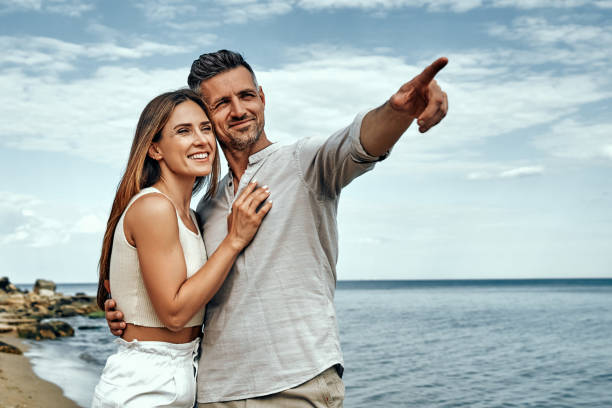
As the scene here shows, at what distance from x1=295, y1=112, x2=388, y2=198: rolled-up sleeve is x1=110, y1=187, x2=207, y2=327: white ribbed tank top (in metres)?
0.67

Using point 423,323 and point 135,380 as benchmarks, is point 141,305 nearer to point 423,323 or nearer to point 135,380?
point 135,380

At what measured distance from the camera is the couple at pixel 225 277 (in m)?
2.56

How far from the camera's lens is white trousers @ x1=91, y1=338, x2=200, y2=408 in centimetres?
267

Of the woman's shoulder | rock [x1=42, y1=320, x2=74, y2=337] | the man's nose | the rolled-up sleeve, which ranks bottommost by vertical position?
rock [x1=42, y1=320, x2=74, y2=337]

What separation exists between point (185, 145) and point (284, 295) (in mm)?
930

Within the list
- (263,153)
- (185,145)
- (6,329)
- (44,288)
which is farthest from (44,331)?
(44,288)

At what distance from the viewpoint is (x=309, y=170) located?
2.58 meters

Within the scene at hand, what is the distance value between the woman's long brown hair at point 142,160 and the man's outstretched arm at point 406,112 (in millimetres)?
1196

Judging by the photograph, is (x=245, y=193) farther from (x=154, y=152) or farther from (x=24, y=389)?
(x=24, y=389)

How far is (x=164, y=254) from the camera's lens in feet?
8.61

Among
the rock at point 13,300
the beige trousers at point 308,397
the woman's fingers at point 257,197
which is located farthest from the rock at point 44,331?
the woman's fingers at point 257,197

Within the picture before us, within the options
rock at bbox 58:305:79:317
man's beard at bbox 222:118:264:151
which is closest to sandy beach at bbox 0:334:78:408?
man's beard at bbox 222:118:264:151

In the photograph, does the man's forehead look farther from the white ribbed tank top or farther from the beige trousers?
the beige trousers

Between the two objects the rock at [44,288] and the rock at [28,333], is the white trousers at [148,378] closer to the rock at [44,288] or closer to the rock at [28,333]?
the rock at [28,333]
